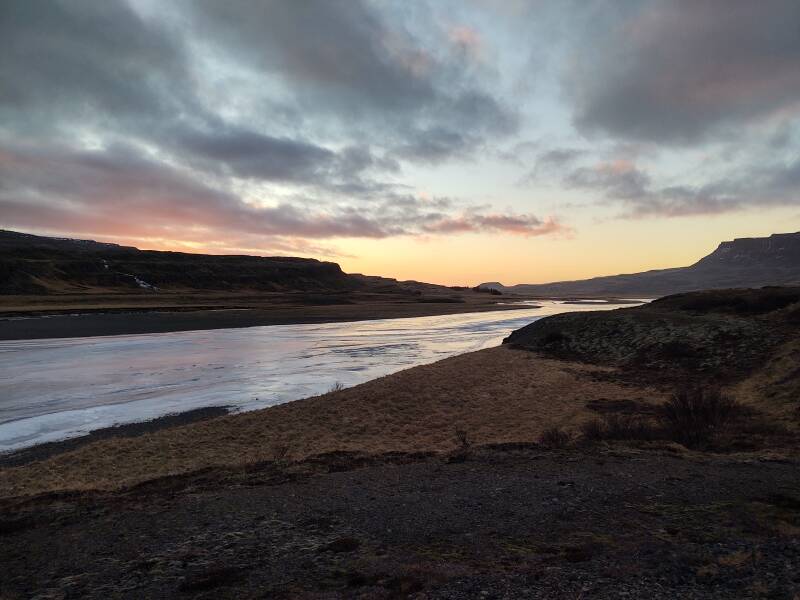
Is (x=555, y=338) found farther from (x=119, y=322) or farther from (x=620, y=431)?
(x=119, y=322)

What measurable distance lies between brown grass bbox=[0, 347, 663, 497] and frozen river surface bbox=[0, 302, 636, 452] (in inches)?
135

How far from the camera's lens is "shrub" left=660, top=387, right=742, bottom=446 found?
13398mm

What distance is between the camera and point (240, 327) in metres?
57.7

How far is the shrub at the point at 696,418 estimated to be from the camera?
527 inches

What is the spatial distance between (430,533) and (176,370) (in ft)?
86.4

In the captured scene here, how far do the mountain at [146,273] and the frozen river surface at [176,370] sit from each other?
281ft

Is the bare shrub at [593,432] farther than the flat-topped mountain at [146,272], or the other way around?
the flat-topped mountain at [146,272]

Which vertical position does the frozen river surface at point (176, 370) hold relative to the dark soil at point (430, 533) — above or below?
below

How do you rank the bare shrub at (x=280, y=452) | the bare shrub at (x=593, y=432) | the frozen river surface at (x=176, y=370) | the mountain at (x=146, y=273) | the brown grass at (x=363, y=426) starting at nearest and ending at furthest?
1. the bare shrub at (x=280, y=452)
2. the brown grass at (x=363, y=426)
3. the bare shrub at (x=593, y=432)
4. the frozen river surface at (x=176, y=370)
5. the mountain at (x=146, y=273)

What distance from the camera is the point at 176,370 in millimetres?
30000

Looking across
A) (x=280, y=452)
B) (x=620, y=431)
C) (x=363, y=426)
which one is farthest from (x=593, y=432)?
(x=280, y=452)

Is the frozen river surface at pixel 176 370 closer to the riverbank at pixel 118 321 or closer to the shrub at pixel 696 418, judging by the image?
the riverbank at pixel 118 321

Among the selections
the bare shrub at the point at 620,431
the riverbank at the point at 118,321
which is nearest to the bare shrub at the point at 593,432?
the bare shrub at the point at 620,431

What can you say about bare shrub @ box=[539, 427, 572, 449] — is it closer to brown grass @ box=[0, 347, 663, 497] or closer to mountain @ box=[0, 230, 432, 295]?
brown grass @ box=[0, 347, 663, 497]
